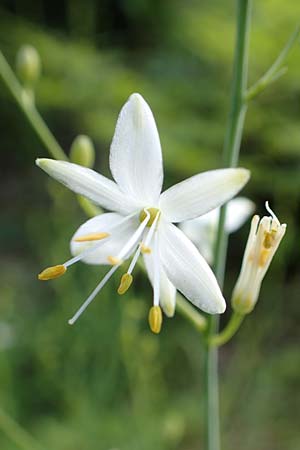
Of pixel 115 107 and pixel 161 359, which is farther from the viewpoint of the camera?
pixel 115 107

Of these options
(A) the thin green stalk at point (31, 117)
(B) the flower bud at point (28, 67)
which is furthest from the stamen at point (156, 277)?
(B) the flower bud at point (28, 67)

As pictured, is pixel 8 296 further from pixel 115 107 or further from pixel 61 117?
pixel 61 117

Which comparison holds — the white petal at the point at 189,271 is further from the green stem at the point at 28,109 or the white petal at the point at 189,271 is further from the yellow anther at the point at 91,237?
the green stem at the point at 28,109

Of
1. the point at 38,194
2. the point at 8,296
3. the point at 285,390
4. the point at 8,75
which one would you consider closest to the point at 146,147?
the point at 8,75

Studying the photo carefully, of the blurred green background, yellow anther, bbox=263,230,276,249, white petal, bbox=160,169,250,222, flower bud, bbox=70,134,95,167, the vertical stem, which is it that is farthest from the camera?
the blurred green background

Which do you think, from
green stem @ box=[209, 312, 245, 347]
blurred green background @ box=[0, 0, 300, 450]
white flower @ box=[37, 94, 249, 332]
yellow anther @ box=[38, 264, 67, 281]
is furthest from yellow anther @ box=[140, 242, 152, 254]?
blurred green background @ box=[0, 0, 300, 450]

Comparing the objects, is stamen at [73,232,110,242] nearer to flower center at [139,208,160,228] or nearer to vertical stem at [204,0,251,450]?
flower center at [139,208,160,228]

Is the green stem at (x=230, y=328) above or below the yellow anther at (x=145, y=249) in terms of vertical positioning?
below
